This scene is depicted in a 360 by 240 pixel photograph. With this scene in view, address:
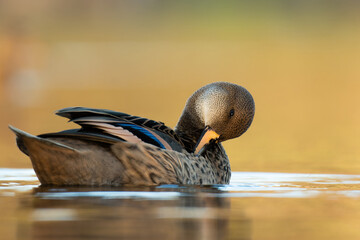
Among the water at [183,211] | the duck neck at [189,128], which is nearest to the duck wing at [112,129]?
the water at [183,211]

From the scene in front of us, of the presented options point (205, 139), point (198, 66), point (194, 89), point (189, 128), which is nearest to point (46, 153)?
point (205, 139)

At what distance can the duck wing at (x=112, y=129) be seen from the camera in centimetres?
830

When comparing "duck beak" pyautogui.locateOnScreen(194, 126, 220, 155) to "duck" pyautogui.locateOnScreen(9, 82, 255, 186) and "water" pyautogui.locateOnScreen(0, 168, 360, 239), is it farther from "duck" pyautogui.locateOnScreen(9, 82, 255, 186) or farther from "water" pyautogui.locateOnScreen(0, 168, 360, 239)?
"water" pyautogui.locateOnScreen(0, 168, 360, 239)

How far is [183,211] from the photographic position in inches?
279

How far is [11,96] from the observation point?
2047cm

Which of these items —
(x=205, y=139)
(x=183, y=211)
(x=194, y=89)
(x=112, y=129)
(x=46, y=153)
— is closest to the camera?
(x=183, y=211)

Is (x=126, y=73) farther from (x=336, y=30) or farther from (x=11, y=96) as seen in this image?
(x=336, y=30)

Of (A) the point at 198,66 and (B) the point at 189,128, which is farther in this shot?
(A) the point at 198,66

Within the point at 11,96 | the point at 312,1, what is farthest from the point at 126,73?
the point at 312,1

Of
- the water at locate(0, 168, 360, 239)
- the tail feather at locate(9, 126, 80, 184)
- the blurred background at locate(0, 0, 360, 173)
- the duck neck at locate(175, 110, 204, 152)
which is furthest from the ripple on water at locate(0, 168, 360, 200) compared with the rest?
the blurred background at locate(0, 0, 360, 173)

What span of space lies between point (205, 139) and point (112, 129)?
4.47 ft

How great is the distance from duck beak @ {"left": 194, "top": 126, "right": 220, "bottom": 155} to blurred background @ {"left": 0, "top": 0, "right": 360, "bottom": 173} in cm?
109

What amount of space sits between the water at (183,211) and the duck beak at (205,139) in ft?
1.54

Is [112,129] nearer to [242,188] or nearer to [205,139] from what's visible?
[242,188]
